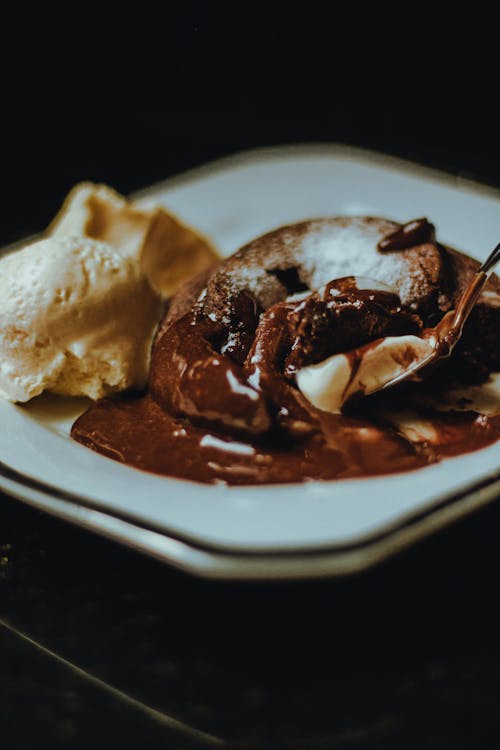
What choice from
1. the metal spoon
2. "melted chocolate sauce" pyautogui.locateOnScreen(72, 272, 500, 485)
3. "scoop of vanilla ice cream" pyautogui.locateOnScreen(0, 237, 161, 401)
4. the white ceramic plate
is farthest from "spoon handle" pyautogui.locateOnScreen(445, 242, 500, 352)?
"scoop of vanilla ice cream" pyautogui.locateOnScreen(0, 237, 161, 401)

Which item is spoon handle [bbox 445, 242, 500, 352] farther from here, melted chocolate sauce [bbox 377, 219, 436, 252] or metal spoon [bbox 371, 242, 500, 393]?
melted chocolate sauce [bbox 377, 219, 436, 252]

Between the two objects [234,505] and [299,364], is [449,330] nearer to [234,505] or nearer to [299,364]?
[299,364]

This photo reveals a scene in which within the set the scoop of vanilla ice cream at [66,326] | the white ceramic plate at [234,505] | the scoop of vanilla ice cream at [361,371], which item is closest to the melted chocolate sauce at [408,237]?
the scoop of vanilla ice cream at [361,371]

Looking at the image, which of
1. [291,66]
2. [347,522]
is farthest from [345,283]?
[291,66]

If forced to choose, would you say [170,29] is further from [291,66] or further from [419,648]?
[419,648]

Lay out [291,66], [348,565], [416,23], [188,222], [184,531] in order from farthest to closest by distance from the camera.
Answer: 1. [291,66]
2. [416,23]
3. [188,222]
4. [184,531]
5. [348,565]

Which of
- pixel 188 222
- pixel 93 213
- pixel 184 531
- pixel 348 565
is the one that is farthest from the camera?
pixel 188 222
